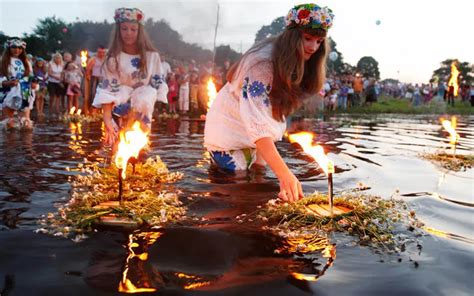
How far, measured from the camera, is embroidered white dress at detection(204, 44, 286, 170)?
383cm

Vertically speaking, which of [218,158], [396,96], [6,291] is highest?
[396,96]

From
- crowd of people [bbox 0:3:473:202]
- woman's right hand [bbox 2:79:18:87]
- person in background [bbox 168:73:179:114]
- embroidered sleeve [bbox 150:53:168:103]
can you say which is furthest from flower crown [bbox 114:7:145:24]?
person in background [bbox 168:73:179:114]

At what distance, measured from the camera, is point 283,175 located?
3396 millimetres

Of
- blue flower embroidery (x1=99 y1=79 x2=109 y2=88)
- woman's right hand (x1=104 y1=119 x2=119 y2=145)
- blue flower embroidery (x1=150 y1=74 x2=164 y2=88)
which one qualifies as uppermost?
blue flower embroidery (x1=150 y1=74 x2=164 y2=88)

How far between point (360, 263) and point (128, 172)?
2.90m

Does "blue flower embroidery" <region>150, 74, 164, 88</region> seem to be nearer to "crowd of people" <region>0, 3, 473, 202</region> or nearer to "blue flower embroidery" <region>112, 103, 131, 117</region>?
"crowd of people" <region>0, 3, 473, 202</region>

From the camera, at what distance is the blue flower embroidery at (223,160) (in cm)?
543

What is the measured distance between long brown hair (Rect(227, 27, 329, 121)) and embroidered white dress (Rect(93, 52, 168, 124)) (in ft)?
6.98

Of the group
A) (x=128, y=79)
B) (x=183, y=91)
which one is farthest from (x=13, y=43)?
(x=183, y=91)

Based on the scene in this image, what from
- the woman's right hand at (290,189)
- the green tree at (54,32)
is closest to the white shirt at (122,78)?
the woman's right hand at (290,189)

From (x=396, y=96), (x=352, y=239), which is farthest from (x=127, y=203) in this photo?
(x=396, y=96)

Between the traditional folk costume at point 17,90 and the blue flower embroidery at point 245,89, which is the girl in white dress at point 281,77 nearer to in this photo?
the blue flower embroidery at point 245,89

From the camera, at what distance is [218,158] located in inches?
217

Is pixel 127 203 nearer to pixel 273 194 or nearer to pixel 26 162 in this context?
pixel 273 194
